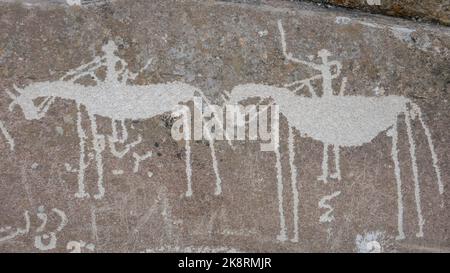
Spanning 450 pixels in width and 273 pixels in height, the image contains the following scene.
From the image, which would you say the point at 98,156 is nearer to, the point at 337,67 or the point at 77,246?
the point at 77,246

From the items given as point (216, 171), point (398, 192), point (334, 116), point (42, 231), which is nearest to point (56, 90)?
point (42, 231)

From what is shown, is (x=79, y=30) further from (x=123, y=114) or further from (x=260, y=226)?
(x=260, y=226)

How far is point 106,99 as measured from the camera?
3.38 metres

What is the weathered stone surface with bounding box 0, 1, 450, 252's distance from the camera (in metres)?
3.34

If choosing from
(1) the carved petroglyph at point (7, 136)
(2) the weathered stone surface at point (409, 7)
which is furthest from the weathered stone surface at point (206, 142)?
(2) the weathered stone surface at point (409, 7)

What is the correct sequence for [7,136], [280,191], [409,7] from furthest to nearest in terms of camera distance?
[409,7] < [280,191] < [7,136]

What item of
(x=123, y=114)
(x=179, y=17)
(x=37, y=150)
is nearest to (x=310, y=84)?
(x=179, y=17)

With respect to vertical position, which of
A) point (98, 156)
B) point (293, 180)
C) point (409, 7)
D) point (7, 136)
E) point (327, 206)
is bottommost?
point (327, 206)

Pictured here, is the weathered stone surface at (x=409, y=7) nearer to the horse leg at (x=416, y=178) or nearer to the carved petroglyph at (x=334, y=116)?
the carved petroglyph at (x=334, y=116)

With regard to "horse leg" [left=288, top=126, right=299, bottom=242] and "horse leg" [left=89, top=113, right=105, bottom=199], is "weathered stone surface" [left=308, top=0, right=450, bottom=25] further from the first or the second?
"horse leg" [left=89, top=113, right=105, bottom=199]

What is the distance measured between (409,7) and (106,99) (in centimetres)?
184

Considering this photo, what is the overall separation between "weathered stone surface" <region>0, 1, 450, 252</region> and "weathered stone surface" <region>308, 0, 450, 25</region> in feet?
0.40

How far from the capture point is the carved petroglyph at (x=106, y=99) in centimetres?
335

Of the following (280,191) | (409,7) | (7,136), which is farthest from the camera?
(409,7)
